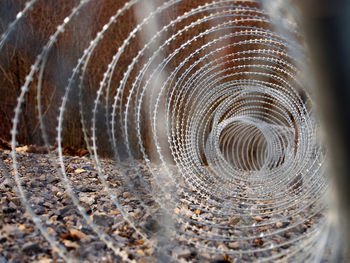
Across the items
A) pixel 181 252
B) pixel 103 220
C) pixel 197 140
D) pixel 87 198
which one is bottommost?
pixel 181 252

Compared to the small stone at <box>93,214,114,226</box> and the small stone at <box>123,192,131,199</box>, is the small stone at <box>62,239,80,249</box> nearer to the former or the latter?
the small stone at <box>93,214,114,226</box>

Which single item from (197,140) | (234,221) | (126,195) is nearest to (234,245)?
(234,221)

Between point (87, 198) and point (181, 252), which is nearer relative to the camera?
point (181, 252)

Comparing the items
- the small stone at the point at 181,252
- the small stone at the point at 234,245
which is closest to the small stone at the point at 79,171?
the small stone at the point at 181,252

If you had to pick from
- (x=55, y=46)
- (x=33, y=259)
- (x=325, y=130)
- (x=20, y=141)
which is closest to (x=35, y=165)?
(x=20, y=141)

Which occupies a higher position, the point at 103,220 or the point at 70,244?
the point at 103,220

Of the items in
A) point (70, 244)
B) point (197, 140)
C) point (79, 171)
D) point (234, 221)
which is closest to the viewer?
point (70, 244)

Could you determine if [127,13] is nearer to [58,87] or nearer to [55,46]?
[55,46]

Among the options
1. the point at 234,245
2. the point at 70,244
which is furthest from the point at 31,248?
the point at 234,245

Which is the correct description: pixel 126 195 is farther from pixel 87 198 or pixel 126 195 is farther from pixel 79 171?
pixel 79 171

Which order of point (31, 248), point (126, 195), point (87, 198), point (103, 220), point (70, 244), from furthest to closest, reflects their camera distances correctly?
point (126, 195), point (87, 198), point (103, 220), point (70, 244), point (31, 248)
